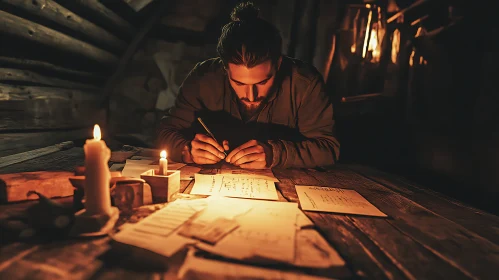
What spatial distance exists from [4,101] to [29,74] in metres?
0.49

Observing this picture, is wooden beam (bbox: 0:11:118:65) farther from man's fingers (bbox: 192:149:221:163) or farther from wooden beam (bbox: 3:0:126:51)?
man's fingers (bbox: 192:149:221:163)

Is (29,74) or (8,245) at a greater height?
(29,74)

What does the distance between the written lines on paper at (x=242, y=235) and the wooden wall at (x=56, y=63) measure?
2442 millimetres

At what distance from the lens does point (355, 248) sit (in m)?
0.91

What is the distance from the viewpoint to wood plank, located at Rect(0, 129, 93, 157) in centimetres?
269

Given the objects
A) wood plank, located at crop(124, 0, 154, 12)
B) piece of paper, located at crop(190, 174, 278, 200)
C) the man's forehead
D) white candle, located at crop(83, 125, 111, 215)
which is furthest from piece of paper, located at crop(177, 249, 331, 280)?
wood plank, located at crop(124, 0, 154, 12)

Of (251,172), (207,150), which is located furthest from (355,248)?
(207,150)

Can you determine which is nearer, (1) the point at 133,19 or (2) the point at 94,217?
(2) the point at 94,217

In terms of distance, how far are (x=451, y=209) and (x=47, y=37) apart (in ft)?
12.0

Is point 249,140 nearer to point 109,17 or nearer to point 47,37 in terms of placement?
point 47,37

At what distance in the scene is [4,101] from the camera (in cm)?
266

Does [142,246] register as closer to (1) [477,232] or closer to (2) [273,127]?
(1) [477,232]

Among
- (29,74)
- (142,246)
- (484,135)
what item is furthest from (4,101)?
(484,135)

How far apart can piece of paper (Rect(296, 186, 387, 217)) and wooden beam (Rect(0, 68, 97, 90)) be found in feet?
9.77
